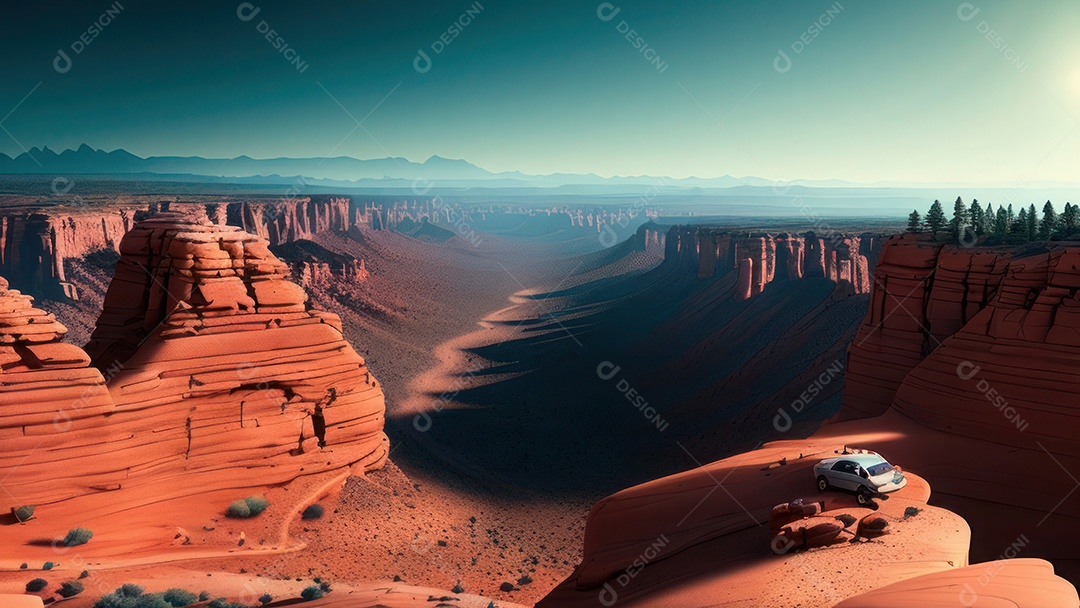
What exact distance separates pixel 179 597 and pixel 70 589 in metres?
2.70

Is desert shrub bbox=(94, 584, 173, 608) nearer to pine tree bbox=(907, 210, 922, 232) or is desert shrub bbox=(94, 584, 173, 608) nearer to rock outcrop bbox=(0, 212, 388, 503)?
rock outcrop bbox=(0, 212, 388, 503)

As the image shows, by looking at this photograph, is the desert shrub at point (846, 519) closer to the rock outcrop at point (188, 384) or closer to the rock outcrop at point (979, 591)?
the rock outcrop at point (979, 591)

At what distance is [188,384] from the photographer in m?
25.8

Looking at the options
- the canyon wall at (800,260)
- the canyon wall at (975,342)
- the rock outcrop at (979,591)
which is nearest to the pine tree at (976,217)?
the canyon wall at (975,342)

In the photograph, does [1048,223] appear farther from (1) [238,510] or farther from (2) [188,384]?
(2) [188,384]

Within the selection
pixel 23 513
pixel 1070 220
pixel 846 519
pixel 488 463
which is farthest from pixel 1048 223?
pixel 23 513

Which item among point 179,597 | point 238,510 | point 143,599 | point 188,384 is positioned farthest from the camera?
point 188,384

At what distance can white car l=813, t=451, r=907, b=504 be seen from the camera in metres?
17.7

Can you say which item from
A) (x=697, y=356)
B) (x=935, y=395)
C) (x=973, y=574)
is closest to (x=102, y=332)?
(x=973, y=574)

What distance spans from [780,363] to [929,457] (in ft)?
109

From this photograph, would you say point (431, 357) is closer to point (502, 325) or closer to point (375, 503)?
point (502, 325)

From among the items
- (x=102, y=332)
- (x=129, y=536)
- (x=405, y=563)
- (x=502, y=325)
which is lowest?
(x=502, y=325)

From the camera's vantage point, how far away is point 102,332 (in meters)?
29.7

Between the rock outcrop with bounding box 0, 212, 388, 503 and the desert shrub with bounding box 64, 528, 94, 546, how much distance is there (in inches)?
65.8
